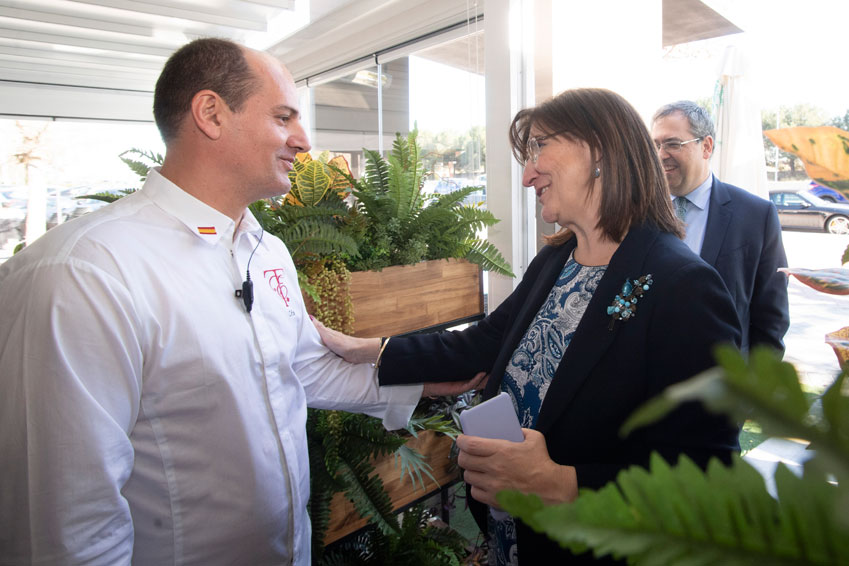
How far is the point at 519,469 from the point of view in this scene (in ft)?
3.73

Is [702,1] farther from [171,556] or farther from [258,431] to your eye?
[171,556]

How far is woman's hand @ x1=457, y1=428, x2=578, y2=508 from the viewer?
1.12 m

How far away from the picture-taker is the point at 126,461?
3.46ft

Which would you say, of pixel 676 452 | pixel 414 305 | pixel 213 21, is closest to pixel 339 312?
pixel 414 305

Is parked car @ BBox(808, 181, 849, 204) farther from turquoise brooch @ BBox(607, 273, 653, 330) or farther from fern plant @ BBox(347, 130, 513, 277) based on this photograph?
fern plant @ BBox(347, 130, 513, 277)

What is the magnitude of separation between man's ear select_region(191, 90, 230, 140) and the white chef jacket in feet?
0.54

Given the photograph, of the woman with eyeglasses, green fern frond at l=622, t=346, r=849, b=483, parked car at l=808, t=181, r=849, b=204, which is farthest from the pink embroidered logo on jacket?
green fern frond at l=622, t=346, r=849, b=483

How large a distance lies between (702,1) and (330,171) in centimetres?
291

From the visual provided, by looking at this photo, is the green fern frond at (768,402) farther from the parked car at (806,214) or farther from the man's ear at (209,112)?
the parked car at (806,214)

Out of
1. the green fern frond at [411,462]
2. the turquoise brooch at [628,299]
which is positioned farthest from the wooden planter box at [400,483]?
the turquoise brooch at [628,299]

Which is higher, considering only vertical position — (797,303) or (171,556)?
(797,303)

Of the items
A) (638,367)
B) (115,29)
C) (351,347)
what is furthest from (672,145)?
(115,29)

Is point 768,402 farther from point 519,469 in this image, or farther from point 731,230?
point 731,230

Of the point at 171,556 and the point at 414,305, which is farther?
the point at 414,305
